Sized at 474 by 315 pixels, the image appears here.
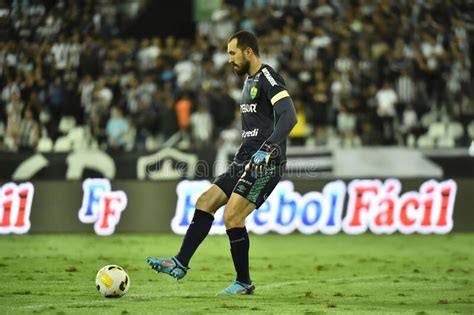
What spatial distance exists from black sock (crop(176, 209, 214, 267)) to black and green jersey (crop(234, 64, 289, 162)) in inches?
25.7

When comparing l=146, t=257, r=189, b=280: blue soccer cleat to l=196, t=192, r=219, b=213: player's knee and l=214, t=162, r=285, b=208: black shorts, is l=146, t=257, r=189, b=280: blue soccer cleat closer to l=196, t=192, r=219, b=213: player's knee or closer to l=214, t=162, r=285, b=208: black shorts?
l=196, t=192, r=219, b=213: player's knee

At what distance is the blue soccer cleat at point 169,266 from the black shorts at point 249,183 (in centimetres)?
80

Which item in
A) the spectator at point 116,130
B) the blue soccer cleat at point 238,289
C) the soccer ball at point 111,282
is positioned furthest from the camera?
the spectator at point 116,130

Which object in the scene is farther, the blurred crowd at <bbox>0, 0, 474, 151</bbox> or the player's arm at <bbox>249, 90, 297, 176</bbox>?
the blurred crowd at <bbox>0, 0, 474, 151</bbox>

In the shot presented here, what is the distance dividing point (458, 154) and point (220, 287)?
30.3 feet

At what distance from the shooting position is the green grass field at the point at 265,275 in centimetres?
780

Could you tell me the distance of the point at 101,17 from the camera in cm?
2172

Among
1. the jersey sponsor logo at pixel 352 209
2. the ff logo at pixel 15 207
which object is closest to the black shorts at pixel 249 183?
the jersey sponsor logo at pixel 352 209

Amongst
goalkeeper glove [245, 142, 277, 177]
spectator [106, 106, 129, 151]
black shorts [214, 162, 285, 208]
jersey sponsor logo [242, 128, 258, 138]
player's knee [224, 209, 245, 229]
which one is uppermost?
spectator [106, 106, 129, 151]

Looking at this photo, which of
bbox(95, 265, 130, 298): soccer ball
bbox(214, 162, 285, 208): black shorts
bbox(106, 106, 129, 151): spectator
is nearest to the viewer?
bbox(95, 265, 130, 298): soccer ball

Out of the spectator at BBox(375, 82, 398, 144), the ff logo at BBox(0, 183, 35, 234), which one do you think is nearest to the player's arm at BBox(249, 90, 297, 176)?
the ff logo at BBox(0, 183, 35, 234)

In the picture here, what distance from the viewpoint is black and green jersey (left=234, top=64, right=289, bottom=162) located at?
8219 mm

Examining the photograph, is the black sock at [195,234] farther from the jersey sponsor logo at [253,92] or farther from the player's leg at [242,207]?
the jersey sponsor logo at [253,92]

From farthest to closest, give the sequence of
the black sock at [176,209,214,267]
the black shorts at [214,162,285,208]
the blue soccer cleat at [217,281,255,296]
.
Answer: the blue soccer cleat at [217,281,255,296] < the black sock at [176,209,214,267] < the black shorts at [214,162,285,208]
